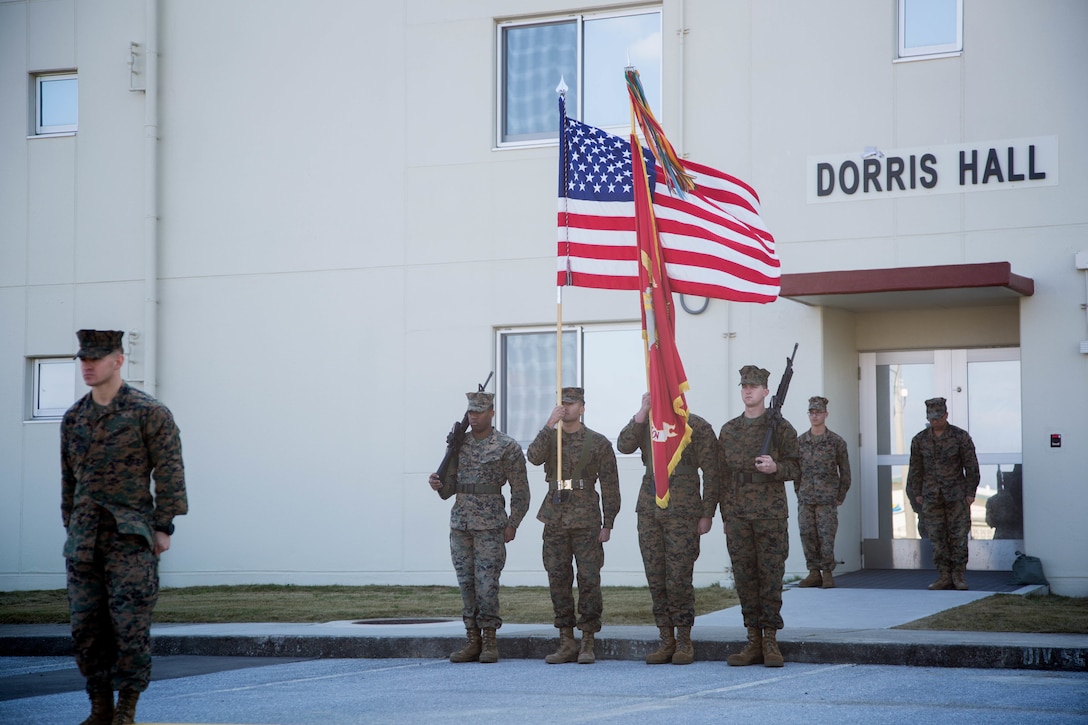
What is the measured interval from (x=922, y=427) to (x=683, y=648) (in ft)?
23.6

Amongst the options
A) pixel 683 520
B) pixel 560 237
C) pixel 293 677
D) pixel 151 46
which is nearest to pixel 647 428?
pixel 683 520

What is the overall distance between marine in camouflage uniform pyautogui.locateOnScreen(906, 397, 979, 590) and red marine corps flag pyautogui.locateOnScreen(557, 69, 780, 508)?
4206 millimetres

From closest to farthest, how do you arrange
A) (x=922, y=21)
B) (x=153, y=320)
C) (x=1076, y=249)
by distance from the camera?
(x=1076, y=249) → (x=922, y=21) → (x=153, y=320)

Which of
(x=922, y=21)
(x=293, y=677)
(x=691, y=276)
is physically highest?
(x=922, y=21)

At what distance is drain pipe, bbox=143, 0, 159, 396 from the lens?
18.0 m

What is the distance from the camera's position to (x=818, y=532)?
14820mm

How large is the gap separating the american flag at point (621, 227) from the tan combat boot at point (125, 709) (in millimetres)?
4766

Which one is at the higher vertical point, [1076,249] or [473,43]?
[473,43]

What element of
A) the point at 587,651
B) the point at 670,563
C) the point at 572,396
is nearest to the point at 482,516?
the point at 572,396

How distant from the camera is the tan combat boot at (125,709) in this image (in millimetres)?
7023

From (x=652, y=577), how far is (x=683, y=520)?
489 millimetres

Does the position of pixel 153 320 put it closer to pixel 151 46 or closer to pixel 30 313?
pixel 30 313

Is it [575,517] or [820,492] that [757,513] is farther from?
[820,492]

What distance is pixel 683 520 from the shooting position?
10.1 metres
